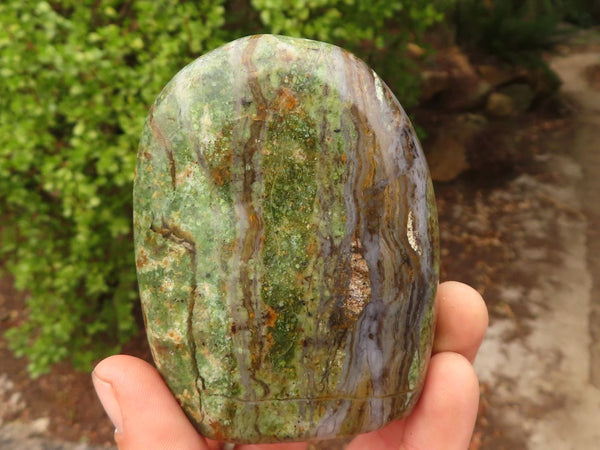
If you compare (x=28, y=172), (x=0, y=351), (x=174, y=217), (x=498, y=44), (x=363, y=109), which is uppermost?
(x=363, y=109)

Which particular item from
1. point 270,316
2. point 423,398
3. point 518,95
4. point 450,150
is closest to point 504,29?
point 518,95

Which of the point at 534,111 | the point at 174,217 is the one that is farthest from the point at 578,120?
the point at 174,217

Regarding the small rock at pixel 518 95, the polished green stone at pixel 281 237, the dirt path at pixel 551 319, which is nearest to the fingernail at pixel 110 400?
the polished green stone at pixel 281 237

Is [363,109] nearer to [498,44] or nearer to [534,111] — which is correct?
[498,44]

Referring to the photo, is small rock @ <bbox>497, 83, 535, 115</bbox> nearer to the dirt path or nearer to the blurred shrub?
the blurred shrub

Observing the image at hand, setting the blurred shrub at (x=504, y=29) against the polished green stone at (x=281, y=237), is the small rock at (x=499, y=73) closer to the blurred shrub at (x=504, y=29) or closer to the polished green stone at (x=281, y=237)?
the blurred shrub at (x=504, y=29)
